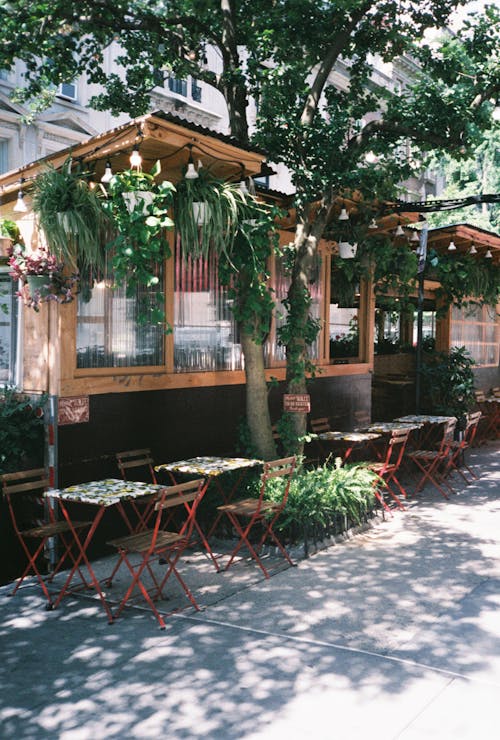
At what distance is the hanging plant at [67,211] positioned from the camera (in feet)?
21.5

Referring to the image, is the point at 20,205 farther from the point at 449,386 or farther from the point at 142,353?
the point at 449,386

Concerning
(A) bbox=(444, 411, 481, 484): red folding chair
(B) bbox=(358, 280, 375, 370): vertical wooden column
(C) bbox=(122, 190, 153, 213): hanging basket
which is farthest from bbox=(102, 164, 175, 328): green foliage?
(A) bbox=(444, 411, 481, 484): red folding chair

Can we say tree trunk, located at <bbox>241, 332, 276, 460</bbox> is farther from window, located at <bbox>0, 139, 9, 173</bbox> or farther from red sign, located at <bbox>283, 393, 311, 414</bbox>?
window, located at <bbox>0, 139, 9, 173</bbox>

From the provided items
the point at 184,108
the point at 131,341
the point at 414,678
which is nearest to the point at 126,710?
the point at 414,678

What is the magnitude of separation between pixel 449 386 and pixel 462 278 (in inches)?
82.3

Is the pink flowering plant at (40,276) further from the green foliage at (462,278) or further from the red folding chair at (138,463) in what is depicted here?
the green foliage at (462,278)

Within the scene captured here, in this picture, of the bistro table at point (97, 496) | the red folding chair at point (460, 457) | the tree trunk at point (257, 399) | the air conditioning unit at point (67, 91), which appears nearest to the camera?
the bistro table at point (97, 496)

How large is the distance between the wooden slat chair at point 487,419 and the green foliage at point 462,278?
2225 mm

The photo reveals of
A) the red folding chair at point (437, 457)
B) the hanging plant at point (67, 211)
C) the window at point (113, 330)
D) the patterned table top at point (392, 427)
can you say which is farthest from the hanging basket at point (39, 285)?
the red folding chair at point (437, 457)

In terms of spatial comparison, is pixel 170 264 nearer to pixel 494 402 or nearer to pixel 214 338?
pixel 214 338

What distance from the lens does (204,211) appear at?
22.8 ft

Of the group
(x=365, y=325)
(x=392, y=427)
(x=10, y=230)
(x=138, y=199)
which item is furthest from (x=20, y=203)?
(x=365, y=325)

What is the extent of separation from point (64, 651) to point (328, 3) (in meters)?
7.21

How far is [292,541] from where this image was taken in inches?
294
